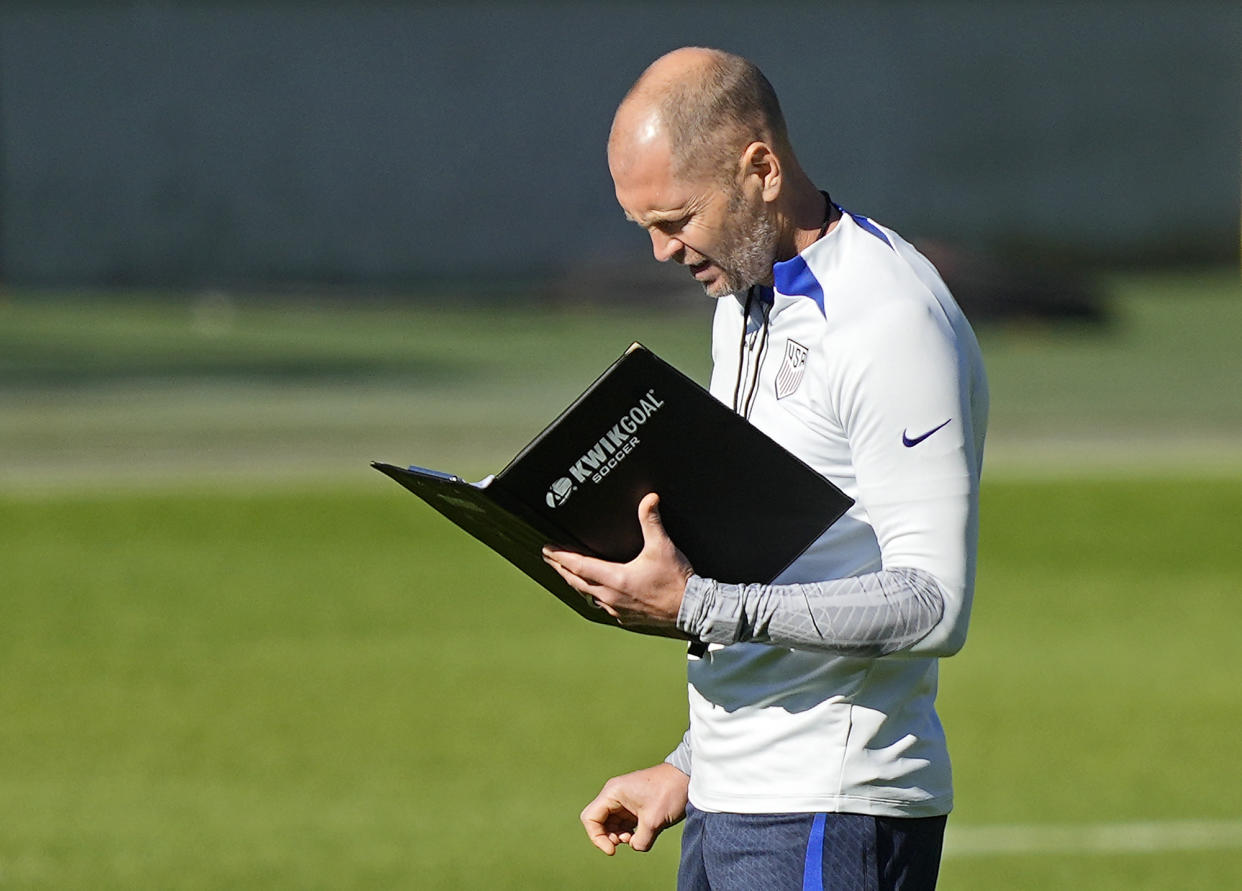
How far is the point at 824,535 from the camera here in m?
3.18

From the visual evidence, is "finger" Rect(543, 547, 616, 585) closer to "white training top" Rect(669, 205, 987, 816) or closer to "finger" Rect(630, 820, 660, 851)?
"white training top" Rect(669, 205, 987, 816)

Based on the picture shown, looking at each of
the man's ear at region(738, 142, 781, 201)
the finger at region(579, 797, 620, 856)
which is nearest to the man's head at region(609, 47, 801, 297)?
the man's ear at region(738, 142, 781, 201)

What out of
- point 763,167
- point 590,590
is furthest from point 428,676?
point 763,167

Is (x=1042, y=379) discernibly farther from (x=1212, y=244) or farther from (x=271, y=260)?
(x=271, y=260)

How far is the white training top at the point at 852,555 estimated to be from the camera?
2.94 meters

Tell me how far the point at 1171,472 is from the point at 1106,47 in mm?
19865

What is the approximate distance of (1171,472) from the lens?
18.1 meters

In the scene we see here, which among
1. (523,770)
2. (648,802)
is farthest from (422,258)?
(648,802)

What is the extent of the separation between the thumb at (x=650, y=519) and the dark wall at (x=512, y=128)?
3184 centimetres

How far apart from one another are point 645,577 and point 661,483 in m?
0.15

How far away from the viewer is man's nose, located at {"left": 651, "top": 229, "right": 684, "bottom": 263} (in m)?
3.12

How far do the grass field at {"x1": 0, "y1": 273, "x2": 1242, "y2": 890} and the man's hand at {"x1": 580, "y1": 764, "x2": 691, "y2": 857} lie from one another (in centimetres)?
320

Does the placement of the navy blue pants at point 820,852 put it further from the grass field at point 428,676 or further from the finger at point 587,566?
the grass field at point 428,676

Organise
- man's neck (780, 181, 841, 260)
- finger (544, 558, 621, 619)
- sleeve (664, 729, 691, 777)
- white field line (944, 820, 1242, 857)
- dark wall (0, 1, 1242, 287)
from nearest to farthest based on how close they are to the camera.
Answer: finger (544, 558, 621, 619), man's neck (780, 181, 841, 260), sleeve (664, 729, 691, 777), white field line (944, 820, 1242, 857), dark wall (0, 1, 1242, 287)
